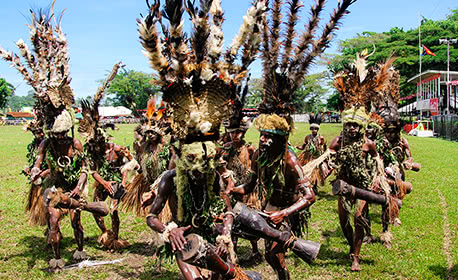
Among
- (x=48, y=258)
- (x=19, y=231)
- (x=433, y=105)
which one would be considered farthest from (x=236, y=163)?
(x=433, y=105)

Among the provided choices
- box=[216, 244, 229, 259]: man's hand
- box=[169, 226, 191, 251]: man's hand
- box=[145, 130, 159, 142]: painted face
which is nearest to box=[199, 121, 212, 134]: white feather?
box=[169, 226, 191, 251]: man's hand

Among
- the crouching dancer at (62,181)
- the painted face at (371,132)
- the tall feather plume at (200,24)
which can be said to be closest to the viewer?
the tall feather plume at (200,24)

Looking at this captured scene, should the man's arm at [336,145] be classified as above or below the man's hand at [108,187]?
above

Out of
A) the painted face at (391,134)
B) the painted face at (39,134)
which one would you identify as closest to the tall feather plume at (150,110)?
the painted face at (39,134)

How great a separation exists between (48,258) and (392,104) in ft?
22.6

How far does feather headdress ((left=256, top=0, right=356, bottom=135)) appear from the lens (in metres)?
4.16

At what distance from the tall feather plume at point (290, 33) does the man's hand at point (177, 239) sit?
6.80 feet

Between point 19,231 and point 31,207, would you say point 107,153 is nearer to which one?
point 31,207

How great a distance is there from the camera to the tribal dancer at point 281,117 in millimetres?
4160

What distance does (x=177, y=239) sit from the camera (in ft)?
11.1

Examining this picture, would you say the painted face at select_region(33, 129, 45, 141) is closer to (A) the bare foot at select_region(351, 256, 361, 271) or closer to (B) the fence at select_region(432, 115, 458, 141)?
(A) the bare foot at select_region(351, 256, 361, 271)

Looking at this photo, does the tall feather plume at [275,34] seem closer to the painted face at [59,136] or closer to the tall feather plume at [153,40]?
the tall feather plume at [153,40]

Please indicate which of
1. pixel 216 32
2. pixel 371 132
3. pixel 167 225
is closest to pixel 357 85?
pixel 371 132

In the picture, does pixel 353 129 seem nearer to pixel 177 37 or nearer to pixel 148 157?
pixel 177 37
